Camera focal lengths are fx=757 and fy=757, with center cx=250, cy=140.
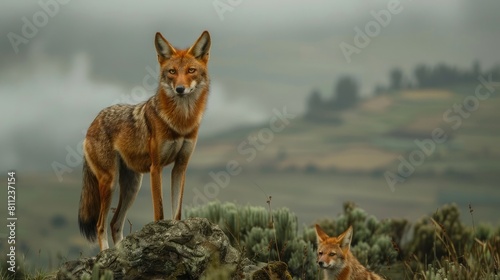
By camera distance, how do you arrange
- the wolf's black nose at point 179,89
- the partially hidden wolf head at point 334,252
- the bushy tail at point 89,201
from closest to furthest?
the wolf's black nose at point 179,89
the partially hidden wolf head at point 334,252
the bushy tail at point 89,201

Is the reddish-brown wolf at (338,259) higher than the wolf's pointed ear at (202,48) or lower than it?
lower

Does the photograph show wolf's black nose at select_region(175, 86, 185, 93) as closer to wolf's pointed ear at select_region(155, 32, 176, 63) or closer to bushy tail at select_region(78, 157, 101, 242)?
wolf's pointed ear at select_region(155, 32, 176, 63)

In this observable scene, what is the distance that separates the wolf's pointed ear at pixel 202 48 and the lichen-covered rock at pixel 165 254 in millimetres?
2049

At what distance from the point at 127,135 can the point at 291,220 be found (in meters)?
4.30

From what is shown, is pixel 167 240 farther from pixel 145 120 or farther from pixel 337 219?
pixel 337 219

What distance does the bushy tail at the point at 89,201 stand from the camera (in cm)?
1094

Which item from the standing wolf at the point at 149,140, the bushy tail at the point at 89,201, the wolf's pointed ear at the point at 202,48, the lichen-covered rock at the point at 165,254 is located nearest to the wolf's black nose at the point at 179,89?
the standing wolf at the point at 149,140

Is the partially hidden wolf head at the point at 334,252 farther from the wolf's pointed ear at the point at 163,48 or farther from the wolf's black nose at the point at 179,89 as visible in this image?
the wolf's pointed ear at the point at 163,48

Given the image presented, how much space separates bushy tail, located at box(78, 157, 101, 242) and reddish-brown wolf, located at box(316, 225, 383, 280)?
3384mm

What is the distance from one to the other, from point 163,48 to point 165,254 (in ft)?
8.26

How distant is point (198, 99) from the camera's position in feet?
31.2

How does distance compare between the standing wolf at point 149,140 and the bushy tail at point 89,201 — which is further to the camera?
the bushy tail at point 89,201

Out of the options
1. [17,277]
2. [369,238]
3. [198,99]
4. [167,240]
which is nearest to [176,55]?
[198,99]

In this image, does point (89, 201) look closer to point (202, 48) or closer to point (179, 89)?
point (179, 89)
